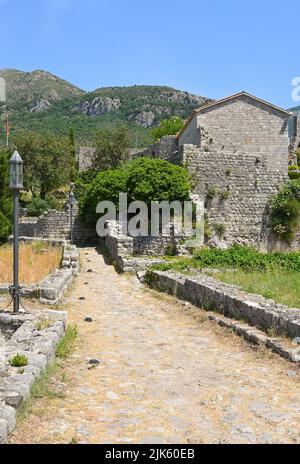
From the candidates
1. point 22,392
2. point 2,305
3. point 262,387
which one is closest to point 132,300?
point 2,305

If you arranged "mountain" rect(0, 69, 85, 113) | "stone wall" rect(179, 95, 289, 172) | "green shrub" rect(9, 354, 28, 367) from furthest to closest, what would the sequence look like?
"mountain" rect(0, 69, 85, 113), "stone wall" rect(179, 95, 289, 172), "green shrub" rect(9, 354, 28, 367)

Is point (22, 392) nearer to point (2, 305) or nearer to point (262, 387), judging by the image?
point (262, 387)

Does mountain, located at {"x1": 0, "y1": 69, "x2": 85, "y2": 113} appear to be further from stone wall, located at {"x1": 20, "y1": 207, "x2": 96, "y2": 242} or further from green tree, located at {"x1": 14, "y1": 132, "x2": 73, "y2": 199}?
stone wall, located at {"x1": 20, "y1": 207, "x2": 96, "y2": 242}

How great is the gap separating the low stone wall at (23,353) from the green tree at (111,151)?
33.9 metres

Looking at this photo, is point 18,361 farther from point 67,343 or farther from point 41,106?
point 41,106

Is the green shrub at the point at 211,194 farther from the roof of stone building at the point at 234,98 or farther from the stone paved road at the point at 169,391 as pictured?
the stone paved road at the point at 169,391

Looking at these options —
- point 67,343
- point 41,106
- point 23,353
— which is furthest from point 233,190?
point 41,106

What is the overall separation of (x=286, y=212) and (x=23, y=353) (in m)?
18.3

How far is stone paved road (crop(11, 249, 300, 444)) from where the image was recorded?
416cm

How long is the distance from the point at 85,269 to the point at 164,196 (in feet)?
16.5

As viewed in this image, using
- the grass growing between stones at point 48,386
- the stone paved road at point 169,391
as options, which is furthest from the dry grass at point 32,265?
the grass growing between stones at point 48,386

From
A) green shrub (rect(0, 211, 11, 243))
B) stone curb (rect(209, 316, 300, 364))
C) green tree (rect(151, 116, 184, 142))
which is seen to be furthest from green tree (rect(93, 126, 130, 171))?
stone curb (rect(209, 316, 300, 364))

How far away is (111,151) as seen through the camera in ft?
136

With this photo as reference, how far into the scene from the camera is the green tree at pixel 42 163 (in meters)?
40.7
